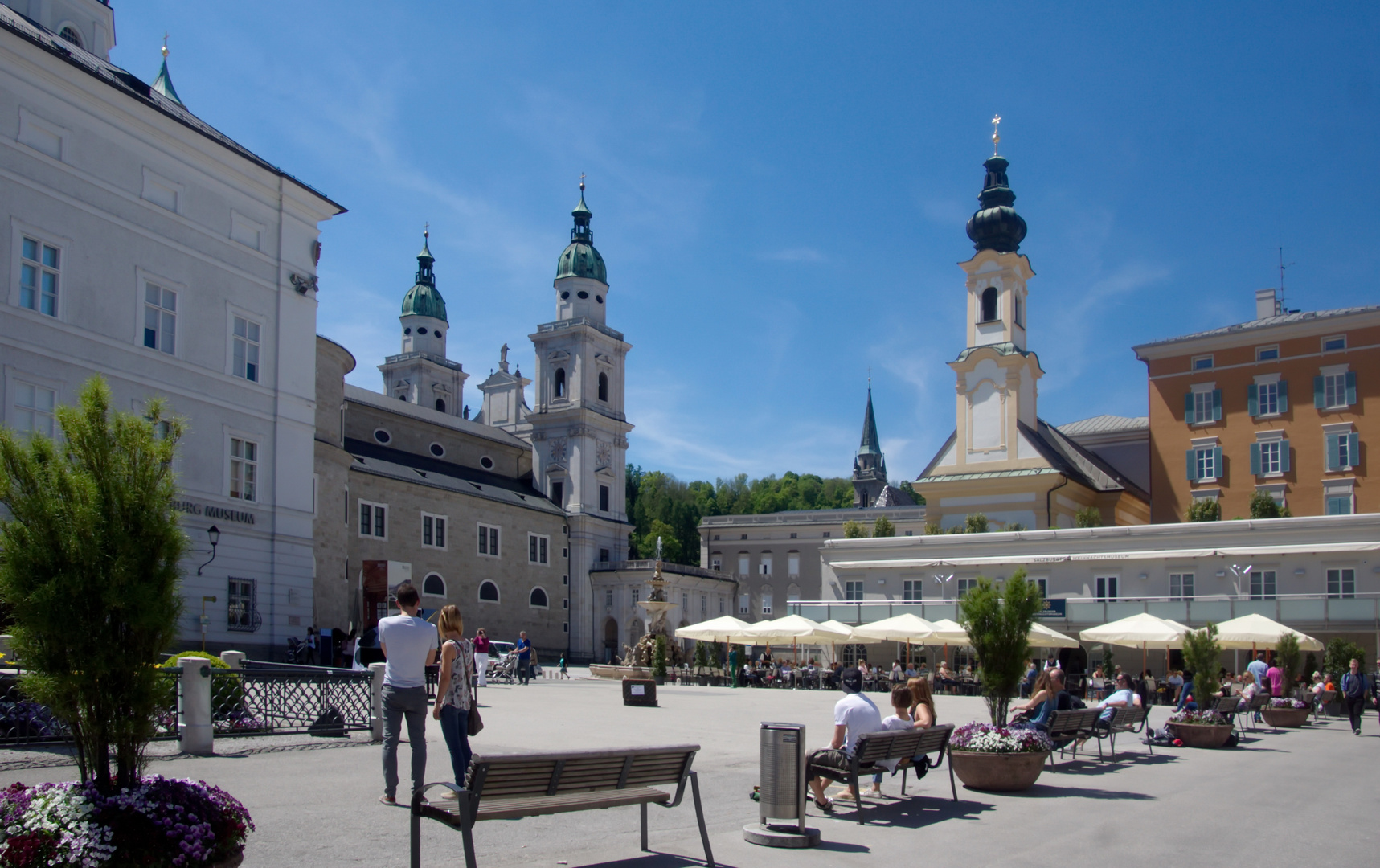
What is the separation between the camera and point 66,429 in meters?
6.34

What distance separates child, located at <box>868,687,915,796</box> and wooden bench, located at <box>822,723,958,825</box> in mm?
243

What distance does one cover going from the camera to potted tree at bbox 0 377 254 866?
5.93 meters

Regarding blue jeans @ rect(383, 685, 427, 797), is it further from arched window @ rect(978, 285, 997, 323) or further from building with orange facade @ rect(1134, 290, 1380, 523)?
arched window @ rect(978, 285, 997, 323)

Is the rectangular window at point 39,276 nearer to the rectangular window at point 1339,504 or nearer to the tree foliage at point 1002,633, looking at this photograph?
the tree foliage at point 1002,633

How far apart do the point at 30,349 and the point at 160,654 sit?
21224mm

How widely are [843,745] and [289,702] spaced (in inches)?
322

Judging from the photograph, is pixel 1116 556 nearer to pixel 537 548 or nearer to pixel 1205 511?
pixel 1205 511

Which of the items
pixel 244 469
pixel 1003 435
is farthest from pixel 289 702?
pixel 1003 435

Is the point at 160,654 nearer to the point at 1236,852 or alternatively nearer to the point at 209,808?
the point at 209,808

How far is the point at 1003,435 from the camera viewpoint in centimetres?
5119

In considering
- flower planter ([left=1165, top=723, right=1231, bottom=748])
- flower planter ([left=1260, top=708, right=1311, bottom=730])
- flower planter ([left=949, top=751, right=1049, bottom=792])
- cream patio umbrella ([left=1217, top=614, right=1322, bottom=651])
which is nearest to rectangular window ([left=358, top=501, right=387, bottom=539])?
cream patio umbrella ([left=1217, top=614, right=1322, bottom=651])

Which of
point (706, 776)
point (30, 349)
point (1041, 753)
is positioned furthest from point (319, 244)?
point (1041, 753)

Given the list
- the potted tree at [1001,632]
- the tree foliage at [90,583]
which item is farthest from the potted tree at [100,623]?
the potted tree at [1001,632]

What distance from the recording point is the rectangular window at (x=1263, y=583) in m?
36.6
